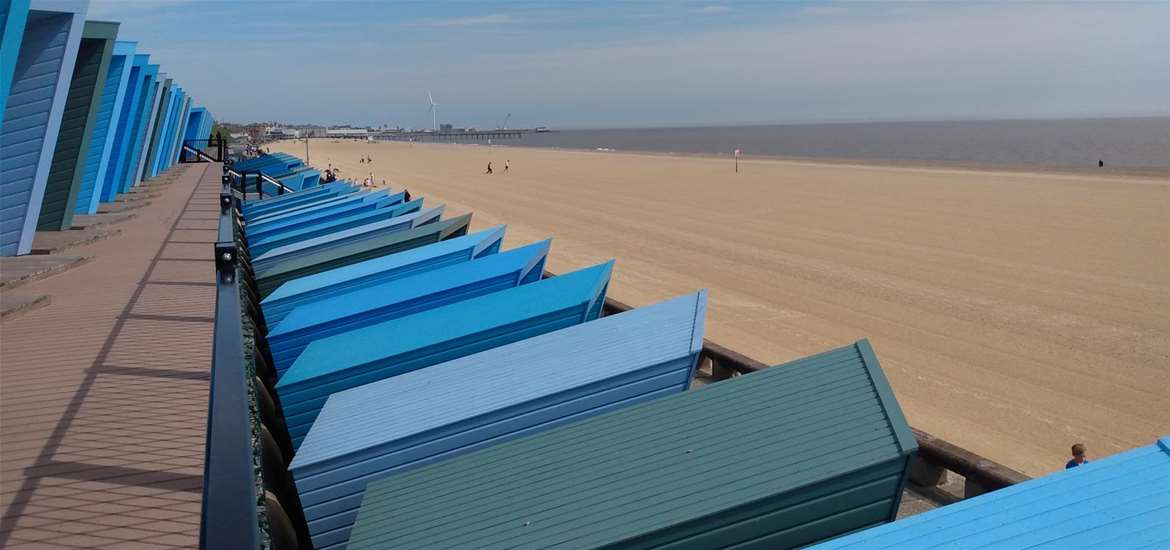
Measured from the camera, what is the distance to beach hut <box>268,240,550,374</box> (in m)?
6.28

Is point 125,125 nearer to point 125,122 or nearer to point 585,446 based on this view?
point 125,122

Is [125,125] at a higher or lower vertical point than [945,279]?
lower

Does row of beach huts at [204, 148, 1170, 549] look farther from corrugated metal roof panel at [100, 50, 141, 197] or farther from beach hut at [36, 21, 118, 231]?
corrugated metal roof panel at [100, 50, 141, 197]

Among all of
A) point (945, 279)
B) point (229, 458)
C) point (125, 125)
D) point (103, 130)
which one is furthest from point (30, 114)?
point (229, 458)

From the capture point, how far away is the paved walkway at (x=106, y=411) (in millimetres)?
4371

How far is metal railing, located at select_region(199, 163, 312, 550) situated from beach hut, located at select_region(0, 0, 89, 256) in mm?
7897

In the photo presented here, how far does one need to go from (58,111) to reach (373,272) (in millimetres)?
7886

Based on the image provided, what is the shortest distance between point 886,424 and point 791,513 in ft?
1.45

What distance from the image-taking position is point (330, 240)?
33.4 ft

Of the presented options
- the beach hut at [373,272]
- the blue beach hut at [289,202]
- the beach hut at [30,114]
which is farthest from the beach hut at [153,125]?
the beach hut at [373,272]

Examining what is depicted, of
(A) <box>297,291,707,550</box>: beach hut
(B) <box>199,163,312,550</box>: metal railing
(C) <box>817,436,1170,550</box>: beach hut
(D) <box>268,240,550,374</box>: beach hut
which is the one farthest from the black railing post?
(D) <box>268,240,550,374</box>: beach hut

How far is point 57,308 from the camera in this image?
31.6ft

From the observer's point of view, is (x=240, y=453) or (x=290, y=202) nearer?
(x=240, y=453)

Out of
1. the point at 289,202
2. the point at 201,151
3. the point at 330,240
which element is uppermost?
the point at 201,151
